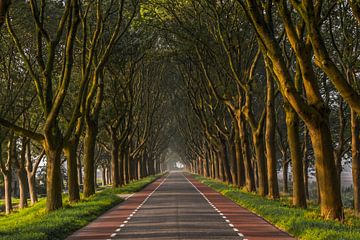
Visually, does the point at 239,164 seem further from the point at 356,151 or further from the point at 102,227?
the point at 102,227

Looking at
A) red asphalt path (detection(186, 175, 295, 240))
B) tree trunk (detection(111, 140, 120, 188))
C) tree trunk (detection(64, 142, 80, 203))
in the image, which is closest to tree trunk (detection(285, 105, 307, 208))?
red asphalt path (detection(186, 175, 295, 240))

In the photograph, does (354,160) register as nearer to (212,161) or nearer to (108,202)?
(108,202)

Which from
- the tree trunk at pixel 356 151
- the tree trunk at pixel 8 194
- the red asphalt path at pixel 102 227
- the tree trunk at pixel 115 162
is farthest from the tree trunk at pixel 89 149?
the tree trunk at pixel 356 151

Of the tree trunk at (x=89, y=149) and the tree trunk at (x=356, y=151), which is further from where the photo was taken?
the tree trunk at (x=89, y=149)

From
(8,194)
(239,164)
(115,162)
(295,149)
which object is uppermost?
(115,162)

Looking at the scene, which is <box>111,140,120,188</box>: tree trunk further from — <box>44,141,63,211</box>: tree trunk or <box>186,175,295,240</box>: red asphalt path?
<box>186,175,295,240</box>: red asphalt path

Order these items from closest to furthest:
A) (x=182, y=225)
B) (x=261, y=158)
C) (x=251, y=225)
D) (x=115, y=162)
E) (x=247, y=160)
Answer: (x=182, y=225)
(x=251, y=225)
(x=261, y=158)
(x=247, y=160)
(x=115, y=162)

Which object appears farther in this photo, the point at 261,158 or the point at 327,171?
the point at 261,158

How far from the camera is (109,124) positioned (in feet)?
173

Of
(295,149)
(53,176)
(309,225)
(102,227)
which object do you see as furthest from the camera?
(53,176)

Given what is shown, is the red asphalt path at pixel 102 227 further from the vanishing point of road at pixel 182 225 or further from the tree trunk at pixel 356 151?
the tree trunk at pixel 356 151

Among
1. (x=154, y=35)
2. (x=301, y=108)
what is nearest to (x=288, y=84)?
(x=301, y=108)

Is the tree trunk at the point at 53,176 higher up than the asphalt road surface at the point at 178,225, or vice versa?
the tree trunk at the point at 53,176

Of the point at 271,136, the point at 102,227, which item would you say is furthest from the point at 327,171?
the point at 271,136
